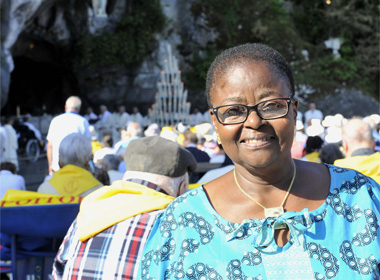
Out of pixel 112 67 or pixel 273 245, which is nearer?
pixel 273 245

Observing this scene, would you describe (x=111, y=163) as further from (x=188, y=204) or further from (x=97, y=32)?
(x=97, y=32)

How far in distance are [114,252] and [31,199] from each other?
1.28m

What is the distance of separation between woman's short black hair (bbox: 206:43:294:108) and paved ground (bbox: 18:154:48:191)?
29.1 ft

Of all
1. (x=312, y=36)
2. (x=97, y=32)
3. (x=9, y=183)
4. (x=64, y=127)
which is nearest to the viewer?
(x=9, y=183)

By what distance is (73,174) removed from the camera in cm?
419

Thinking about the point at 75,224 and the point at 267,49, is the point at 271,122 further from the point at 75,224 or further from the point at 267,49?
the point at 75,224

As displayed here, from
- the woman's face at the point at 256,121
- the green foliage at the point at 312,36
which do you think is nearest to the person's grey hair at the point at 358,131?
the woman's face at the point at 256,121

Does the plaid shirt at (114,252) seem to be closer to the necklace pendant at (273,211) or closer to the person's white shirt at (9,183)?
the necklace pendant at (273,211)

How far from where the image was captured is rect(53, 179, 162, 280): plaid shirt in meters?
2.48

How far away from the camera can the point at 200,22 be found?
2406cm

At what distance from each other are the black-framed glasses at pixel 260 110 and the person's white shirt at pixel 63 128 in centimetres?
518

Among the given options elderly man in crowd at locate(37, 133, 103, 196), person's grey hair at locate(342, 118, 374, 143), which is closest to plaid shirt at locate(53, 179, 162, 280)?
elderly man in crowd at locate(37, 133, 103, 196)

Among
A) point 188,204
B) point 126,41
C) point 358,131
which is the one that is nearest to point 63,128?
point 358,131

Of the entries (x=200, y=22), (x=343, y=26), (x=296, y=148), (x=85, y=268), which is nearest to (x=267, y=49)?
(x=85, y=268)
